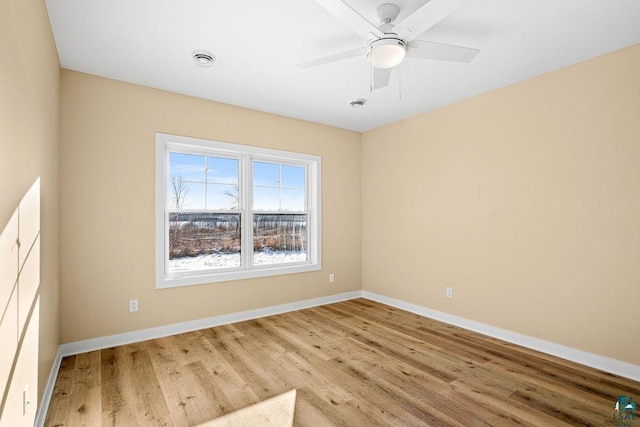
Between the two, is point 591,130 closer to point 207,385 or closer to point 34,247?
point 207,385

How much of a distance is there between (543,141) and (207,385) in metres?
3.62

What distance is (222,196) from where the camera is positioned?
154 inches

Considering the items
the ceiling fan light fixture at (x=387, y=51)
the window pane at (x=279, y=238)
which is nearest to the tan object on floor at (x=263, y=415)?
the window pane at (x=279, y=238)

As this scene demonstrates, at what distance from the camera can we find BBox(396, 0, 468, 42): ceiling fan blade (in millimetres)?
1667

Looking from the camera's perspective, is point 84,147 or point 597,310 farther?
point 84,147

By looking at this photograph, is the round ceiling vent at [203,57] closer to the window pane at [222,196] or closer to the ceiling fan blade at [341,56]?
the ceiling fan blade at [341,56]

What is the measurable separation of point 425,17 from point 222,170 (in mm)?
2832

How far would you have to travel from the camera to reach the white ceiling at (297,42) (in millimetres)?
2135

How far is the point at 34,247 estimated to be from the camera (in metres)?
1.84

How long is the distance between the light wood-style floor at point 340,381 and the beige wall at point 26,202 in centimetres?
49

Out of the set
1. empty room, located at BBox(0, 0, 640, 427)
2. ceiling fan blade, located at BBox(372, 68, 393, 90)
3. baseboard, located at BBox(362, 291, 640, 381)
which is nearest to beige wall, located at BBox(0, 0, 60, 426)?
empty room, located at BBox(0, 0, 640, 427)

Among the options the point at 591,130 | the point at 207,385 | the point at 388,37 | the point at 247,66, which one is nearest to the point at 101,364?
the point at 207,385

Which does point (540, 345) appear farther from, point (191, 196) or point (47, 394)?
point (47, 394)

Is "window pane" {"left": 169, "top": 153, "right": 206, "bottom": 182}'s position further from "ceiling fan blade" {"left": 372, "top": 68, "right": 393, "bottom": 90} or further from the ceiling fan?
"ceiling fan blade" {"left": 372, "top": 68, "right": 393, "bottom": 90}
